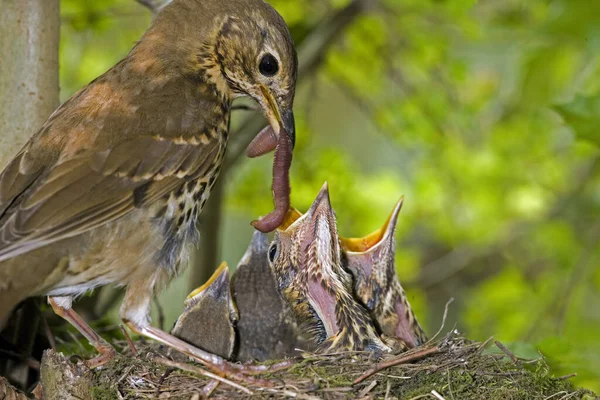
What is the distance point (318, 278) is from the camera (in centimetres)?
317

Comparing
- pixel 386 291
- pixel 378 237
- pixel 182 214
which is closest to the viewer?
pixel 182 214

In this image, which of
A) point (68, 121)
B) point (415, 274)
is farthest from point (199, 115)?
point (415, 274)

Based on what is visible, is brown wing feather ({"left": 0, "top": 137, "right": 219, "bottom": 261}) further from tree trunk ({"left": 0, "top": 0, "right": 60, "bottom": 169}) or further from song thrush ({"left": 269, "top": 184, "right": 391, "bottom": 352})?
song thrush ({"left": 269, "top": 184, "right": 391, "bottom": 352})

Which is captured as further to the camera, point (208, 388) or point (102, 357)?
point (102, 357)

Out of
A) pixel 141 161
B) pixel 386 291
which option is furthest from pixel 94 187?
pixel 386 291

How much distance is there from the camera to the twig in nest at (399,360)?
8.47 feet

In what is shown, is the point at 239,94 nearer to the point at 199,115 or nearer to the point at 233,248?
the point at 199,115

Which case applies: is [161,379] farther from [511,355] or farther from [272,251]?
[511,355]

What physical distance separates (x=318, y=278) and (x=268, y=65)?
84cm

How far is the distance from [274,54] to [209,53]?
0.95ft

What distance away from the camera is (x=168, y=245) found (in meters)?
3.00

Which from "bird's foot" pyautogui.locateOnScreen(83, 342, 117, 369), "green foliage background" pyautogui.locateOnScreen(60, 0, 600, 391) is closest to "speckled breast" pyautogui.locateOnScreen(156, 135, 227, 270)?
"bird's foot" pyautogui.locateOnScreen(83, 342, 117, 369)

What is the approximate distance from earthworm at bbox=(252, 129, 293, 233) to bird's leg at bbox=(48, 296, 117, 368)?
0.73 metres

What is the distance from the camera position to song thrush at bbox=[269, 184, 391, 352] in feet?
10.1
